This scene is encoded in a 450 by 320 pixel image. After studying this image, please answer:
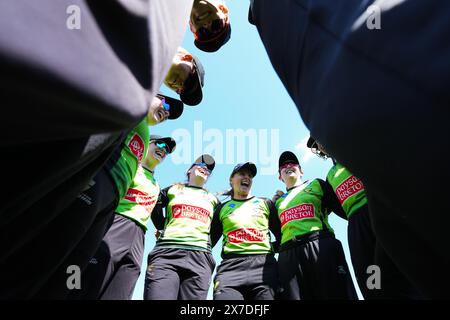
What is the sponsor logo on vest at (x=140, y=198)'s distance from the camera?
332 cm

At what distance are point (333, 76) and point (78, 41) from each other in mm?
505

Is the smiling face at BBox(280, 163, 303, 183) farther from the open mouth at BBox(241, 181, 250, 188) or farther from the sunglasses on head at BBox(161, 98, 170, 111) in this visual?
the sunglasses on head at BBox(161, 98, 170, 111)

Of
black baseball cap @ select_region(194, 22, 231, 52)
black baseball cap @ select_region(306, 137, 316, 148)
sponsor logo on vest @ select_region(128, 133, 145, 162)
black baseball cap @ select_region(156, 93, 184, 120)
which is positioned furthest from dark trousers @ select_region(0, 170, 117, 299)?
black baseball cap @ select_region(306, 137, 316, 148)

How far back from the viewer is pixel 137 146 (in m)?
2.46

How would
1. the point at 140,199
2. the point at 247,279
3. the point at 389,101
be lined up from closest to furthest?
the point at 389,101, the point at 140,199, the point at 247,279

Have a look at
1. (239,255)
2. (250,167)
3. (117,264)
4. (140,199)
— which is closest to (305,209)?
(239,255)

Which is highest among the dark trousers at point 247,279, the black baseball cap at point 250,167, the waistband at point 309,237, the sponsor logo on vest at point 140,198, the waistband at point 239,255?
the black baseball cap at point 250,167

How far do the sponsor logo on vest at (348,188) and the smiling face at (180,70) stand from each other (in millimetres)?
1795

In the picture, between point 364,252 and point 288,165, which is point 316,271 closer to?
point 364,252

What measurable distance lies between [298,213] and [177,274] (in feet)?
4.59

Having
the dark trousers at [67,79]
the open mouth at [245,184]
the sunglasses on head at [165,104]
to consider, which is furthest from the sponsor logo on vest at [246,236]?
the dark trousers at [67,79]

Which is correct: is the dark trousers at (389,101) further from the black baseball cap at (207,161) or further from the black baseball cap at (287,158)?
the black baseball cap at (207,161)

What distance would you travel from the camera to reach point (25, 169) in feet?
2.14

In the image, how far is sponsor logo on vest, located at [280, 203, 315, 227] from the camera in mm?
3654
